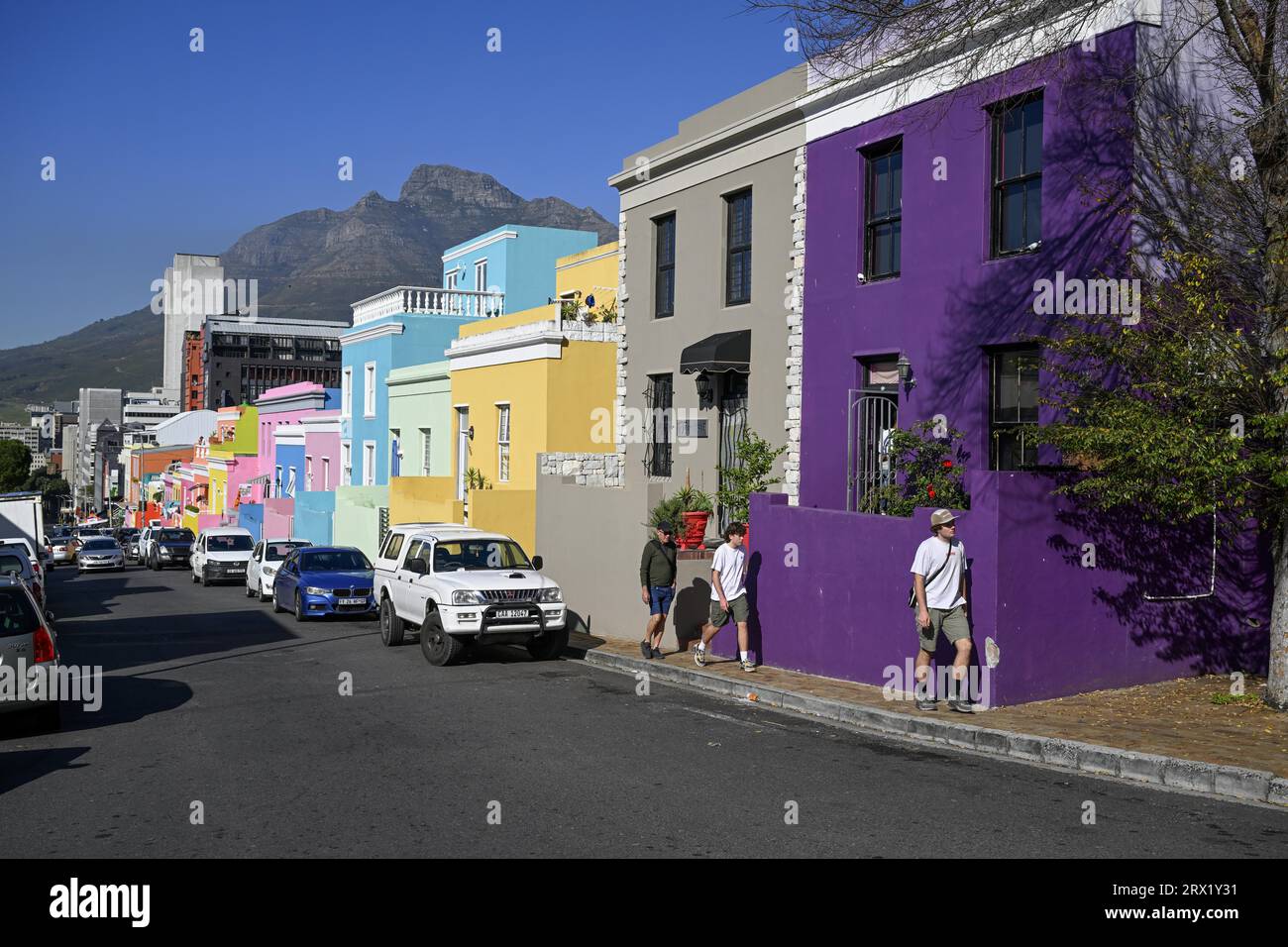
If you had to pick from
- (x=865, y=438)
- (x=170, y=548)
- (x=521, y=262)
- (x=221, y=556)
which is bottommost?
(x=170, y=548)

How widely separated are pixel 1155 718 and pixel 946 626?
200cm

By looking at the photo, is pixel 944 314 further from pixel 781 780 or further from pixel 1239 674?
pixel 781 780

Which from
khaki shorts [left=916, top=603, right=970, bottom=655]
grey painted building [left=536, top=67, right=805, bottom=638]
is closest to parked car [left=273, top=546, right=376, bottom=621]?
grey painted building [left=536, top=67, right=805, bottom=638]

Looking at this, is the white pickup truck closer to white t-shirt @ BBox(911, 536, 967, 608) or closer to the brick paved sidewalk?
the brick paved sidewalk

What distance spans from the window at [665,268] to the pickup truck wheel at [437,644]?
8.00 m

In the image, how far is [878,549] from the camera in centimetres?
1331

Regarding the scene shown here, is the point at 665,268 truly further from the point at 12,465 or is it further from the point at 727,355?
the point at 12,465

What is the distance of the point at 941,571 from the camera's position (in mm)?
11383

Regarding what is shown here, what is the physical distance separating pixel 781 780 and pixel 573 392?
52.7 feet

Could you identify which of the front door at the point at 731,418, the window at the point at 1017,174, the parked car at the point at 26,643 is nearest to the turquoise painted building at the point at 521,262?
the front door at the point at 731,418

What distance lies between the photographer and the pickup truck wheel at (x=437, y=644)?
15.8 metres

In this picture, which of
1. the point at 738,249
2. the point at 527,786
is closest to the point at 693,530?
the point at 738,249

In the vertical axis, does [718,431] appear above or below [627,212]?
below
